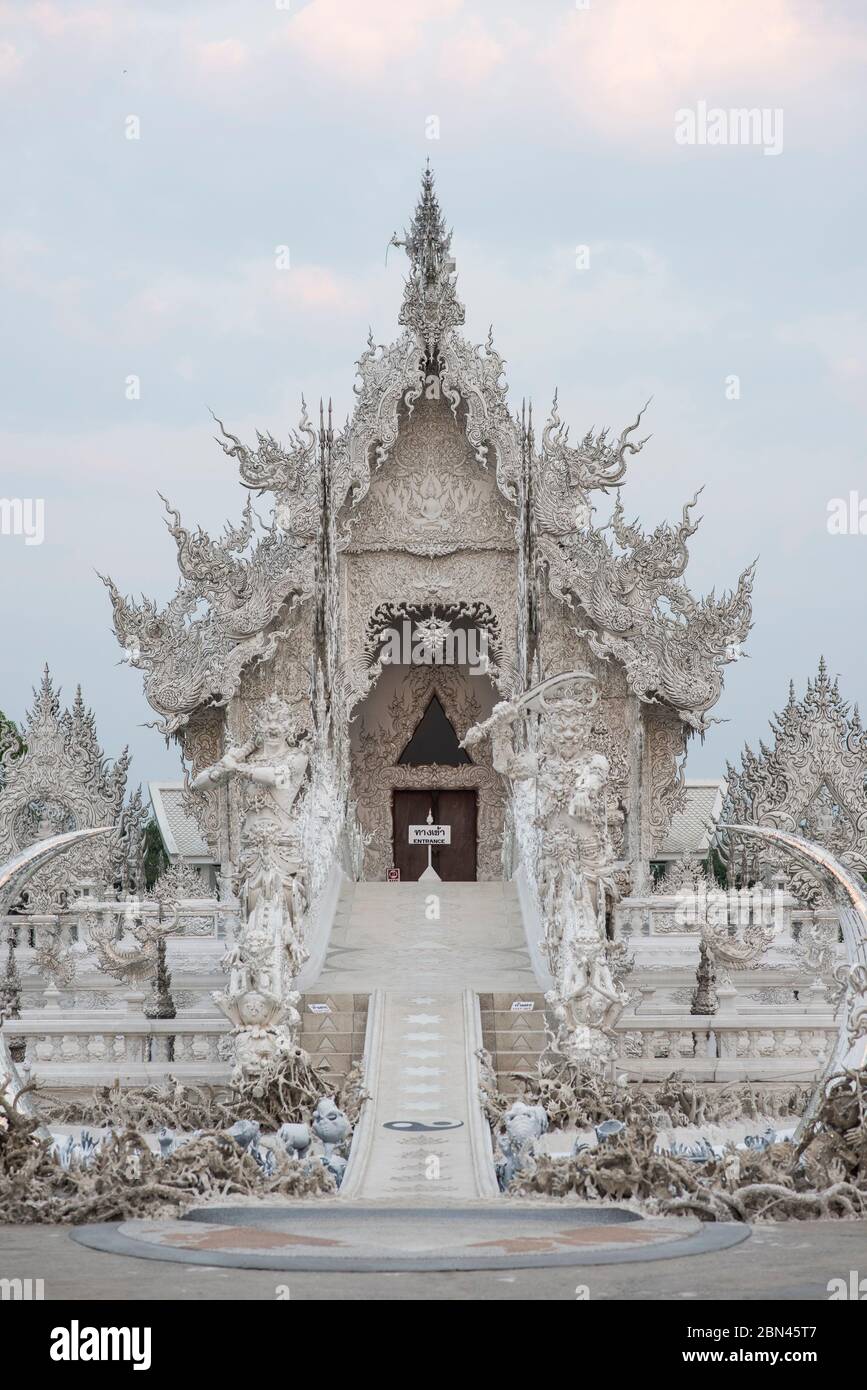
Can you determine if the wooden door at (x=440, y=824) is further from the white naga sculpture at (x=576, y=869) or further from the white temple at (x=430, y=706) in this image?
the white naga sculpture at (x=576, y=869)

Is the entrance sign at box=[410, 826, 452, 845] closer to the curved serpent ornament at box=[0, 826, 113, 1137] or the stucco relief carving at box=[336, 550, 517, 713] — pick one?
the stucco relief carving at box=[336, 550, 517, 713]

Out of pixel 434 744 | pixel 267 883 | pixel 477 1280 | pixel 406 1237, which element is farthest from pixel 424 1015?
pixel 434 744

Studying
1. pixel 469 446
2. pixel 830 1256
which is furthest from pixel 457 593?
pixel 830 1256

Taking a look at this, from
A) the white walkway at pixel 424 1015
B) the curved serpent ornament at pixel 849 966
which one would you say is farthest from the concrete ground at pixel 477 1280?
the white walkway at pixel 424 1015

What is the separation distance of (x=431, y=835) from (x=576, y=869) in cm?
831

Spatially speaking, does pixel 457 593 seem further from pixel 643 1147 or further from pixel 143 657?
pixel 643 1147

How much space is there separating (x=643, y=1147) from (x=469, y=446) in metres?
11.7

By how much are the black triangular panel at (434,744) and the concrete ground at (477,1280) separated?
1393 centimetres

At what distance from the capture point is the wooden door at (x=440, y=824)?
2225 cm

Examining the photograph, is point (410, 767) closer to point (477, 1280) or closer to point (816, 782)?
point (816, 782)

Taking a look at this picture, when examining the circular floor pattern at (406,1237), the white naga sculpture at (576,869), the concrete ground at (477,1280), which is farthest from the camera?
the white naga sculpture at (576,869)

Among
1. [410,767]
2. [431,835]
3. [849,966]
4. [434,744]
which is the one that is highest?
[434,744]

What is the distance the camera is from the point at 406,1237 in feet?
28.7

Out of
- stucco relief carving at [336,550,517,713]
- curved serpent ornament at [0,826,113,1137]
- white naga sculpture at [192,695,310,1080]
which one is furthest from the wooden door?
curved serpent ornament at [0,826,113,1137]
